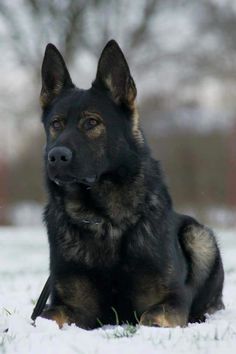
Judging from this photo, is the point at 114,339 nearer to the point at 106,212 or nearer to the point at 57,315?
the point at 57,315

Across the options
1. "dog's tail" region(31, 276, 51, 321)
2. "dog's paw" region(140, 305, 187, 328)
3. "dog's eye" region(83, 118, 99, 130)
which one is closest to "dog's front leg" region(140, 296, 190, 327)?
"dog's paw" region(140, 305, 187, 328)

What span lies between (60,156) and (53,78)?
3.34 ft

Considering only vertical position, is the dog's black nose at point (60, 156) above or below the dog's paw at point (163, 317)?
above

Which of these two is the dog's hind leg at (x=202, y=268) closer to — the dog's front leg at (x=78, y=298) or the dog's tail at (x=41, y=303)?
the dog's front leg at (x=78, y=298)

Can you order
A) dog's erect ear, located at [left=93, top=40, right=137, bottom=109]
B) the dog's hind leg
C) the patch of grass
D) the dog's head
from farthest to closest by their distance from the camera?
the dog's hind leg < dog's erect ear, located at [left=93, top=40, right=137, bottom=109] < the dog's head < the patch of grass

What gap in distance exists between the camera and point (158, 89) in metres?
22.4

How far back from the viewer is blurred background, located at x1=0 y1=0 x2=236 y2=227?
1828cm

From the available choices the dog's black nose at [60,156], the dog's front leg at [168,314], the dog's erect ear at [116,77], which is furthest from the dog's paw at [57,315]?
the dog's erect ear at [116,77]

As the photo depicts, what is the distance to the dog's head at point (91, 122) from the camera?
14.4ft

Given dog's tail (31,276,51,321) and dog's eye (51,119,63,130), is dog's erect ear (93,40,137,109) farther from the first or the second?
dog's tail (31,276,51,321)

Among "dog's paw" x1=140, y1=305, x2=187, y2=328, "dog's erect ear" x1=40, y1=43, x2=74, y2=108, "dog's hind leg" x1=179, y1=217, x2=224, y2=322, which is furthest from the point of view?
"dog's hind leg" x1=179, y1=217, x2=224, y2=322

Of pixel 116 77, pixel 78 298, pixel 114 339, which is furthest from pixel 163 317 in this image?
pixel 116 77

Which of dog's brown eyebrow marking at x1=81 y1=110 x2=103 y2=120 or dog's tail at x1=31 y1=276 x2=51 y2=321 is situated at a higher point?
dog's brown eyebrow marking at x1=81 y1=110 x2=103 y2=120

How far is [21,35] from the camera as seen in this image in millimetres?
25188
